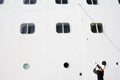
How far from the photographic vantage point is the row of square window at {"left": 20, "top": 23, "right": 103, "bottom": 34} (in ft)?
22.7

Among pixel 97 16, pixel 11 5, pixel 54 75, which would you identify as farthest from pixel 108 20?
pixel 11 5

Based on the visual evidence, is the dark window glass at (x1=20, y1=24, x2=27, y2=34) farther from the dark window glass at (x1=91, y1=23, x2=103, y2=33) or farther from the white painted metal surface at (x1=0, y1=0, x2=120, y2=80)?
the dark window glass at (x1=91, y1=23, x2=103, y2=33)

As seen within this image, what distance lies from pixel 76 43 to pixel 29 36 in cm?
160

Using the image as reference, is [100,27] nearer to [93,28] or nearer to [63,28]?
[93,28]

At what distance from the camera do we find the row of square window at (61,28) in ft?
22.7

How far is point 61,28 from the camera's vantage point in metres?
6.93

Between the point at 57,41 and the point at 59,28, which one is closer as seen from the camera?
the point at 57,41

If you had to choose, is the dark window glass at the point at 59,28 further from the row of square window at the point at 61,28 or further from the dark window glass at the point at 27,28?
the dark window glass at the point at 27,28

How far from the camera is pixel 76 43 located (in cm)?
667

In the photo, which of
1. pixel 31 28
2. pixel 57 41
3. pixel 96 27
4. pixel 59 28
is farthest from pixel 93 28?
pixel 31 28

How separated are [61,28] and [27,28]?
3.85 feet

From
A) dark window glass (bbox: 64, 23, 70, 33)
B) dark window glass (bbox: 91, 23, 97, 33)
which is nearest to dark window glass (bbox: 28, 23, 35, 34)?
dark window glass (bbox: 64, 23, 70, 33)

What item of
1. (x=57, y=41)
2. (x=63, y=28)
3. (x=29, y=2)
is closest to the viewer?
(x=57, y=41)

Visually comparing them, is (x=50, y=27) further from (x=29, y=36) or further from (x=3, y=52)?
(x=3, y=52)
